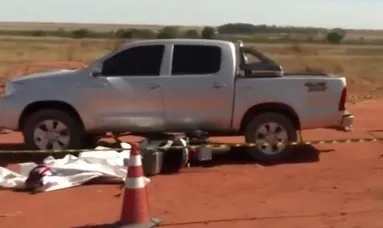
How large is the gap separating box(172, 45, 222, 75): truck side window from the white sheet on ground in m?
1.84

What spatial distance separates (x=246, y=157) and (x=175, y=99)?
150 centimetres

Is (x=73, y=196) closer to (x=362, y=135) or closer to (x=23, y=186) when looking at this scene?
(x=23, y=186)

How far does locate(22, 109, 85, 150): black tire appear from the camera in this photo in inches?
541

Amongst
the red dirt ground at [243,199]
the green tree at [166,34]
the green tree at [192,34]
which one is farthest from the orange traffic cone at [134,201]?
the green tree at [192,34]

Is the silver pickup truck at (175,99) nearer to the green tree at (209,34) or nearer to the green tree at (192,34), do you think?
the green tree at (209,34)

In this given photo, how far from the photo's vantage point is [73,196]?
1116cm

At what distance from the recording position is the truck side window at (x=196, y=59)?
44.9 ft

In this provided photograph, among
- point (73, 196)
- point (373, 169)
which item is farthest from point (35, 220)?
point (373, 169)

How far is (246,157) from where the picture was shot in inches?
557

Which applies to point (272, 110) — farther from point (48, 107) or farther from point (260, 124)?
point (48, 107)

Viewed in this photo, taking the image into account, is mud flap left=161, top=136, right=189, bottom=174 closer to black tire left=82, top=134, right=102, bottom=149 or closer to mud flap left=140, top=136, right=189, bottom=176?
mud flap left=140, top=136, right=189, bottom=176

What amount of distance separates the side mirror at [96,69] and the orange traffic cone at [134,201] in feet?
14.8

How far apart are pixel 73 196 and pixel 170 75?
314 cm

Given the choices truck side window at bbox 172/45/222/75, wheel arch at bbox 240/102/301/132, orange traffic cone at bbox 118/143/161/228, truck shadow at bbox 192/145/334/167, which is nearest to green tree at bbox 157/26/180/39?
truck shadow at bbox 192/145/334/167
